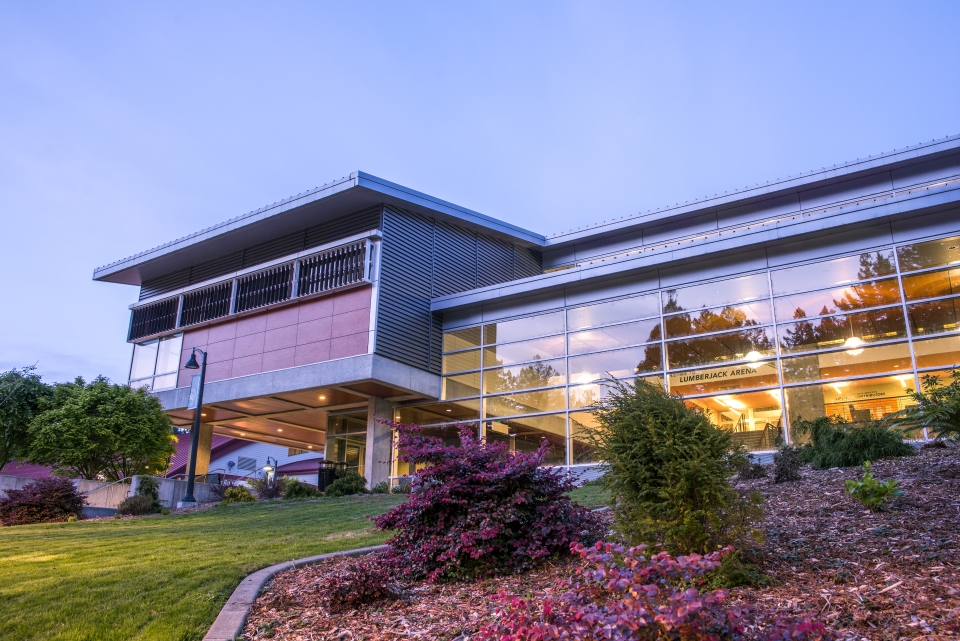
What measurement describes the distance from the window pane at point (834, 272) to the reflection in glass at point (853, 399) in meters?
2.66

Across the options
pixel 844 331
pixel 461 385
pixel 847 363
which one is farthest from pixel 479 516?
pixel 461 385

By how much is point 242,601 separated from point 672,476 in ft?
13.0

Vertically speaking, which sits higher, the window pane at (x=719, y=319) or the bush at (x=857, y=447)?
the window pane at (x=719, y=319)

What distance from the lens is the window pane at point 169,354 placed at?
28.2 metres

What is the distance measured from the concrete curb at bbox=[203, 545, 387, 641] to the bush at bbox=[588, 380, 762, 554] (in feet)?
10.7

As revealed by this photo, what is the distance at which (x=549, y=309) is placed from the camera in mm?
22953

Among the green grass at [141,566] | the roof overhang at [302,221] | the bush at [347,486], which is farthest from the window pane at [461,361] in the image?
the green grass at [141,566]

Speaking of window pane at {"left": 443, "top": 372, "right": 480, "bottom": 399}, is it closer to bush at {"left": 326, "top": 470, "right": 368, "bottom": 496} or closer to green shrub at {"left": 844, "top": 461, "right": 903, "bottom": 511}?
bush at {"left": 326, "top": 470, "right": 368, "bottom": 496}

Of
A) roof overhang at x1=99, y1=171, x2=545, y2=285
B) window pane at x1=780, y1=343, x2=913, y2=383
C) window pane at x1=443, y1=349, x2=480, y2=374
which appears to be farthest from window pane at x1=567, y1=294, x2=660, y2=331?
roof overhang at x1=99, y1=171, x2=545, y2=285

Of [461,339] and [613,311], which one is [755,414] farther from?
[461,339]

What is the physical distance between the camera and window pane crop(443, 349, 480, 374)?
23.9m

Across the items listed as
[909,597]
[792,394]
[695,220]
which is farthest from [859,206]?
[909,597]

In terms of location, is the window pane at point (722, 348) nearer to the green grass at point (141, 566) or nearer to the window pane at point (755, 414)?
the window pane at point (755, 414)

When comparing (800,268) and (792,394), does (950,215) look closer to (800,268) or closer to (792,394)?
(800,268)
